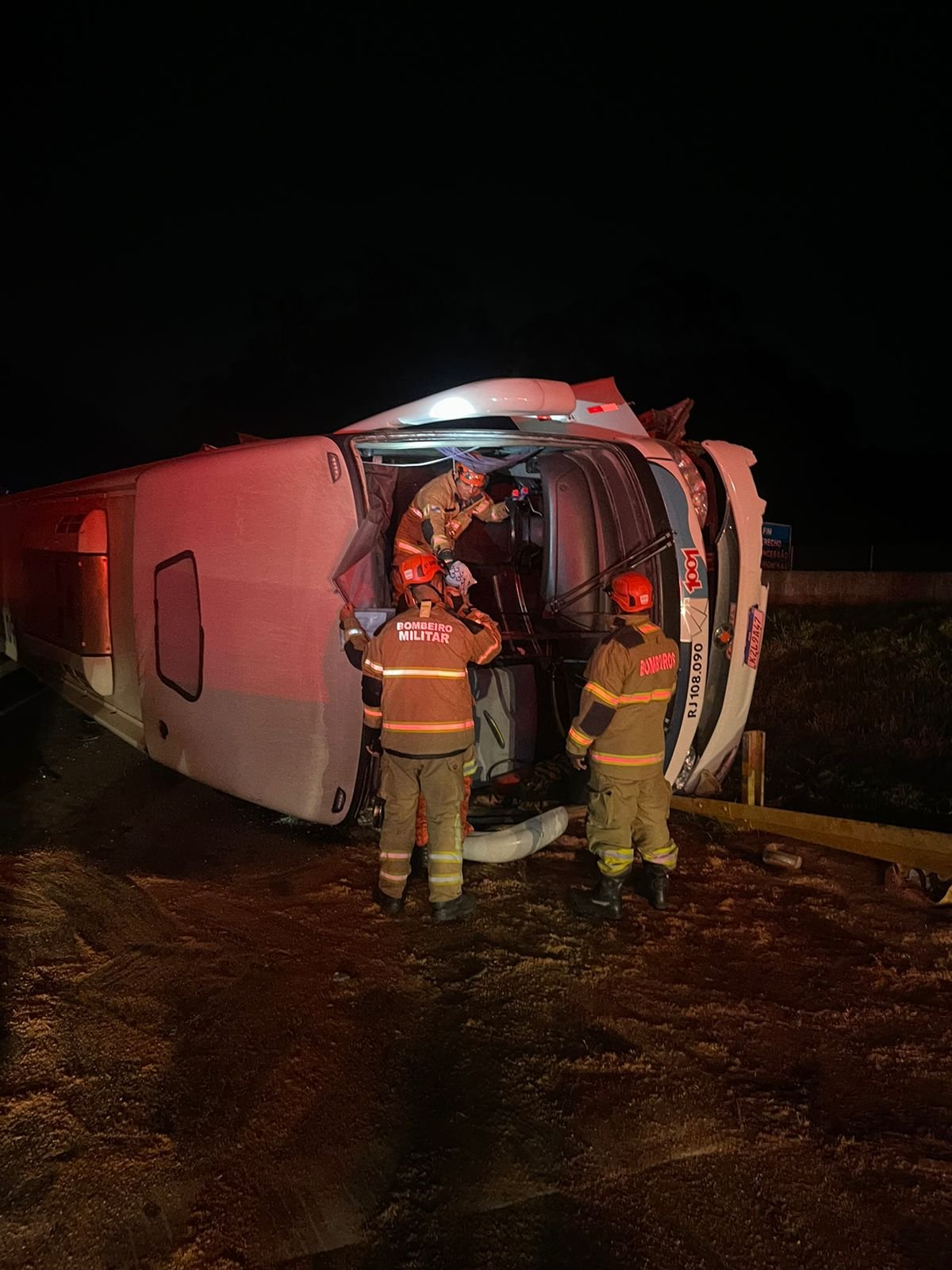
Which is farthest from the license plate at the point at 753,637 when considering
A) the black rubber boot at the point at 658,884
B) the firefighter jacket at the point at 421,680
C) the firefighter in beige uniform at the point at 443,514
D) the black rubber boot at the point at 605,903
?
the firefighter jacket at the point at 421,680

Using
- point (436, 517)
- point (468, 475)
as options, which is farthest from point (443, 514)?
point (468, 475)

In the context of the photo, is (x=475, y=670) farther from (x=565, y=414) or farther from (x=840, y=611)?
(x=840, y=611)

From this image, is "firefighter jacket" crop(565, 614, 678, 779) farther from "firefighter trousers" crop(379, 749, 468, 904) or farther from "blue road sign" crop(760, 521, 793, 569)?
"blue road sign" crop(760, 521, 793, 569)

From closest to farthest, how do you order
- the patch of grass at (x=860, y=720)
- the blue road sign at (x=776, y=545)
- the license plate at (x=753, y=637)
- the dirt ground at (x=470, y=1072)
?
the dirt ground at (x=470, y=1072)
the license plate at (x=753, y=637)
the patch of grass at (x=860, y=720)
the blue road sign at (x=776, y=545)

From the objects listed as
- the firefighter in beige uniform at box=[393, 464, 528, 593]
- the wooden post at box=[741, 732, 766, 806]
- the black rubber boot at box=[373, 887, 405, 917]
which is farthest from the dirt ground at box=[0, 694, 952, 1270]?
the firefighter in beige uniform at box=[393, 464, 528, 593]

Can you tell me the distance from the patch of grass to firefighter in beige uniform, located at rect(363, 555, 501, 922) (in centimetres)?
263

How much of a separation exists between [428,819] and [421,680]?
716mm

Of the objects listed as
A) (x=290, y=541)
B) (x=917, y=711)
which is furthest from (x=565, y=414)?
(x=917, y=711)

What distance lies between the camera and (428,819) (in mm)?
4203

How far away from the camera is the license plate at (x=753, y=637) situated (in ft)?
16.4

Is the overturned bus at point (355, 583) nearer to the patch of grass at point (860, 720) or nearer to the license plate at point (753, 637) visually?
the license plate at point (753, 637)

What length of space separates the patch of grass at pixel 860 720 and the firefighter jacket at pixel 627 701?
2033 millimetres

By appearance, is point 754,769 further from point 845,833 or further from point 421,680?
point 421,680

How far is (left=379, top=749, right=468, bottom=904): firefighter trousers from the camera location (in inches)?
162
